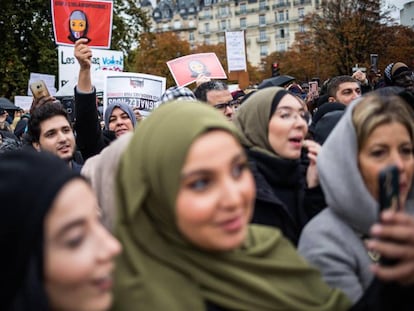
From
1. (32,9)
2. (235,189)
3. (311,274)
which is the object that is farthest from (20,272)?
(32,9)

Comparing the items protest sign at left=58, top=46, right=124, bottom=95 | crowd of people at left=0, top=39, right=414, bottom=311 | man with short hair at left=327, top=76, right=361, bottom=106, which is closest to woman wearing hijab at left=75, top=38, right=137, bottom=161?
crowd of people at left=0, top=39, right=414, bottom=311

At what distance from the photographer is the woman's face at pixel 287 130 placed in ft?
10.3

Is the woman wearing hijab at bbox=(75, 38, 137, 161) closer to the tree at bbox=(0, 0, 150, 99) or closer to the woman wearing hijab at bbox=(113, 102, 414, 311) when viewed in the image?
the woman wearing hijab at bbox=(113, 102, 414, 311)

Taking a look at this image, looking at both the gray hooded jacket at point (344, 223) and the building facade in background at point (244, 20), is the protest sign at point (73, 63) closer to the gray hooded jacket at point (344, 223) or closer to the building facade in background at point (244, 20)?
the gray hooded jacket at point (344, 223)

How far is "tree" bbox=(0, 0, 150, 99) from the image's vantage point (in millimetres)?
22375

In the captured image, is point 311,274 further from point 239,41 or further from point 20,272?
point 239,41

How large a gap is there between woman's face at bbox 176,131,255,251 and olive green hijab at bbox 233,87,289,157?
1.39m

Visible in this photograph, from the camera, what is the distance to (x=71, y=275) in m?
1.50

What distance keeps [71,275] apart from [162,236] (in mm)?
387

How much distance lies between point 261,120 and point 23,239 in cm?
198

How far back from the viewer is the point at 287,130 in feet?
10.3

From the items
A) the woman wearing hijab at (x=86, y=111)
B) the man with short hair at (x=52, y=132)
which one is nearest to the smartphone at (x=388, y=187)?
the woman wearing hijab at (x=86, y=111)

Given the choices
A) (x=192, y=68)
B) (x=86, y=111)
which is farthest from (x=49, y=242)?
(x=192, y=68)

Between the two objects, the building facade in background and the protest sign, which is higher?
the building facade in background
